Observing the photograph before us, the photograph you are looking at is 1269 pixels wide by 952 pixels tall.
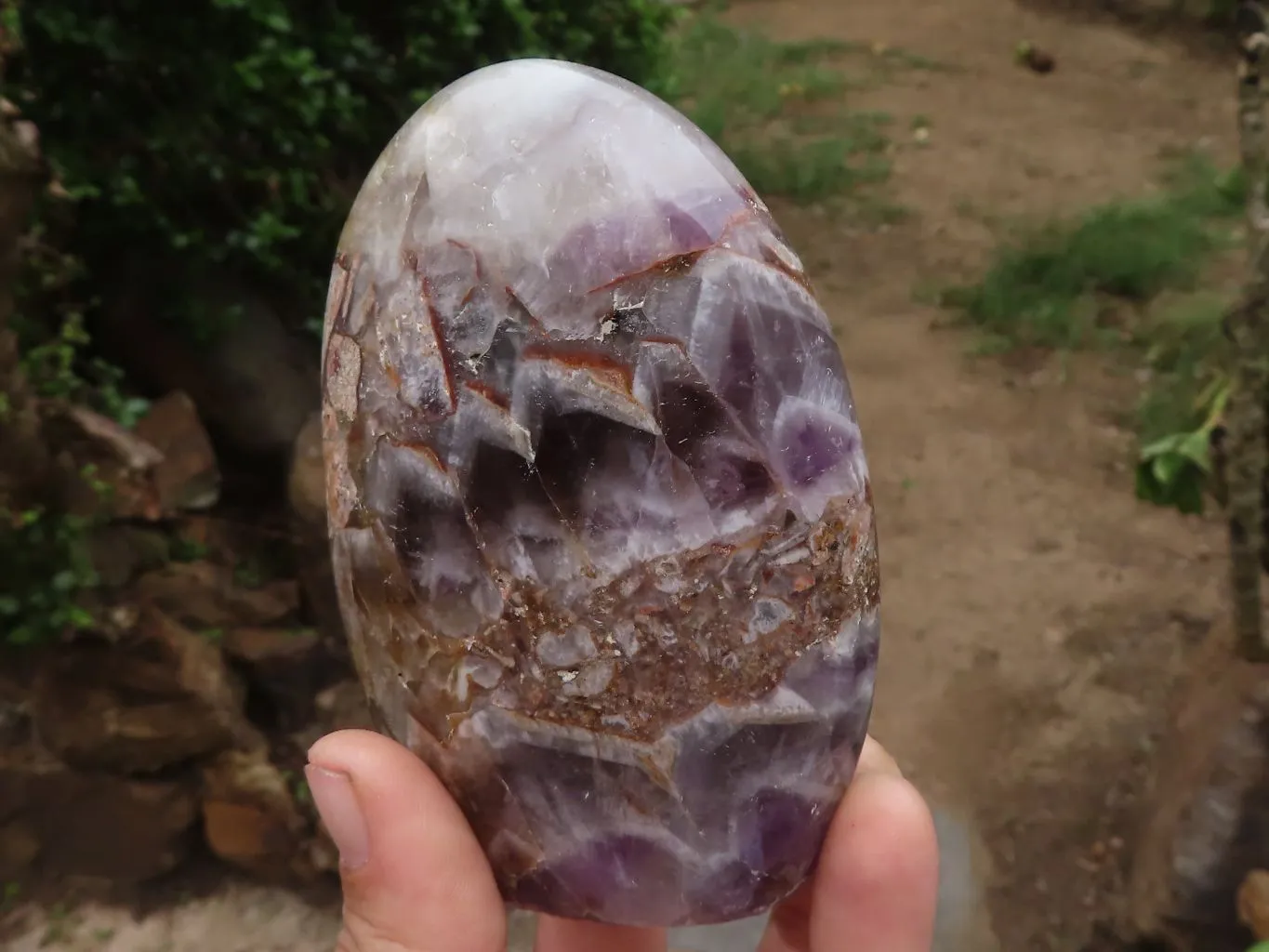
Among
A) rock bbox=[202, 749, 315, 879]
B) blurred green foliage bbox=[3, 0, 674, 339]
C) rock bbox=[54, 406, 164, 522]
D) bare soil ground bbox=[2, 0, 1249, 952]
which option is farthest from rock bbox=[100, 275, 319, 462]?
bare soil ground bbox=[2, 0, 1249, 952]

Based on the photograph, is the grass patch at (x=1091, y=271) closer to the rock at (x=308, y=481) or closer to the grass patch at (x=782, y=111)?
the grass patch at (x=782, y=111)

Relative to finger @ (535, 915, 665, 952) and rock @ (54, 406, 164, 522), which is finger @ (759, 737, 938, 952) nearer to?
finger @ (535, 915, 665, 952)

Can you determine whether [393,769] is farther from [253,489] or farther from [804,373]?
[253,489]

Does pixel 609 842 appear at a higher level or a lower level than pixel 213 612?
higher

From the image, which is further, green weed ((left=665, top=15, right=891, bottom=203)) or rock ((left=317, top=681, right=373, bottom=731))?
green weed ((left=665, top=15, right=891, bottom=203))

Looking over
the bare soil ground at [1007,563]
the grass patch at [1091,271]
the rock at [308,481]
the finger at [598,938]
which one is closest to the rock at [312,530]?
the rock at [308,481]

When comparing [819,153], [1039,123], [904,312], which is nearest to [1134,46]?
[1039,123]

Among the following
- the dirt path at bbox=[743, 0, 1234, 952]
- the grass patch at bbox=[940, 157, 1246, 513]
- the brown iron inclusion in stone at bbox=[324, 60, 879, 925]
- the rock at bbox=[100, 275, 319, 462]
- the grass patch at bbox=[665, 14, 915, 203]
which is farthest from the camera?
the grass patch at bbox=[665, 14, 915, 203]
